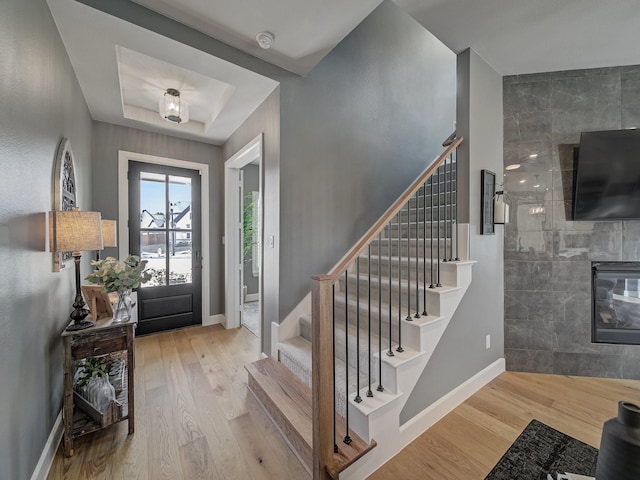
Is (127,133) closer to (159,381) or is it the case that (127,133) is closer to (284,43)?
(284,43)

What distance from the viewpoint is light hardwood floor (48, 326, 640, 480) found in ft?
5.03

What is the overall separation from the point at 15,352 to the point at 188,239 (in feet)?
8.29

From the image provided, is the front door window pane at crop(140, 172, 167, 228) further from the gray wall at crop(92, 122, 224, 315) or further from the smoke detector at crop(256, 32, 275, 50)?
the smoke detector at crop(256, 32, 275, 50)

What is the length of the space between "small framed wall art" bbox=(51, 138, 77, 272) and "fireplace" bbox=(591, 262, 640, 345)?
433 centimetres

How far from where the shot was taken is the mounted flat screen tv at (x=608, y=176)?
233 cm

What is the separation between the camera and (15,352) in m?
1.21

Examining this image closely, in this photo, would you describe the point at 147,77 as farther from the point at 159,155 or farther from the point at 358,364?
the point at 358,364

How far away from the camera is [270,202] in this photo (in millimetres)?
2559

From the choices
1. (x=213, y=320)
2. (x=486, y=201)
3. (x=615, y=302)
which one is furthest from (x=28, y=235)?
(x=615, y=302)

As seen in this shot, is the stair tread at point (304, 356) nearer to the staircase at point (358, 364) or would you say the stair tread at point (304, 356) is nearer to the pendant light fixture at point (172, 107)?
the staircase at point (358, 364)

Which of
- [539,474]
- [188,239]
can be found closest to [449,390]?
[539,474]

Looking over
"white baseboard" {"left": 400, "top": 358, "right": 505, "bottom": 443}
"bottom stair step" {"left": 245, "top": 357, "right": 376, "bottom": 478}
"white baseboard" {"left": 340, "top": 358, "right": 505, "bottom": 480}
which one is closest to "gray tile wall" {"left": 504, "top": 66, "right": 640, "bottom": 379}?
A: "white baseboard" {"left": 400, "top": 358, "right": 505, "bottom": 443}

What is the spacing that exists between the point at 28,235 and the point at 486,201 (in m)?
3.11

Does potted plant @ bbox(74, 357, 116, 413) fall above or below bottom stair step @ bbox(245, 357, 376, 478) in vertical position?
above
